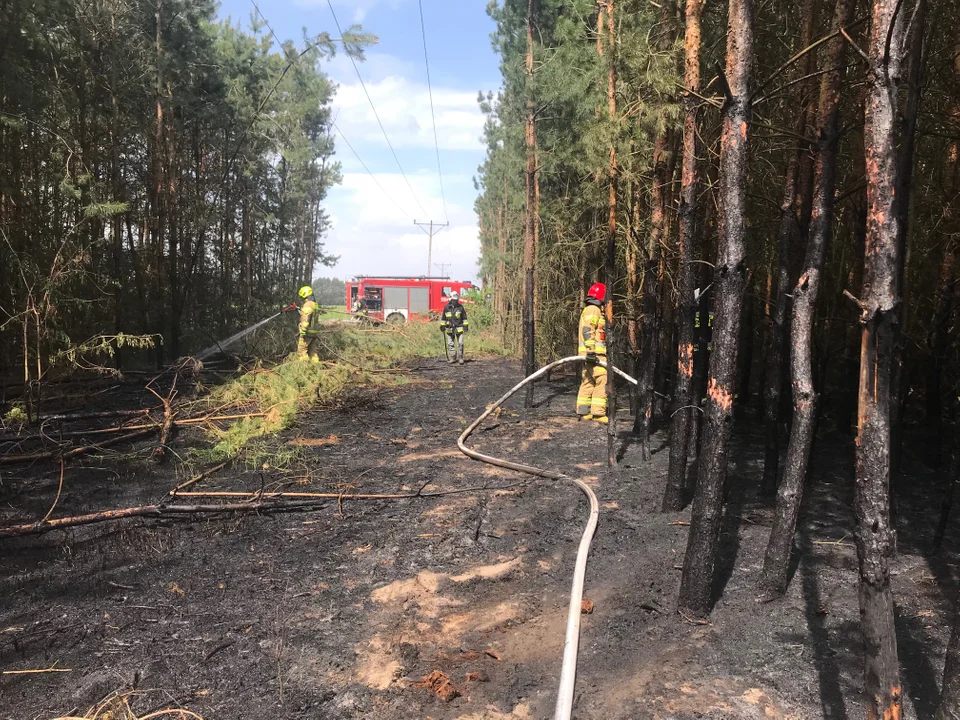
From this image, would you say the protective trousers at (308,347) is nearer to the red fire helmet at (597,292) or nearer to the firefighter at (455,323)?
the firefighter at (455,323)

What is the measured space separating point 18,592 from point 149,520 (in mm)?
1401

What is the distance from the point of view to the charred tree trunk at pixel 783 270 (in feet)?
18.3

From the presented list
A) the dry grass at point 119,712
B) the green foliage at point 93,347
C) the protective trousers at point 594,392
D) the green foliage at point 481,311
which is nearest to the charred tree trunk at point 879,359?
the dry grass at point 119,712

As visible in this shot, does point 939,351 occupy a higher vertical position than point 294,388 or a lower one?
higher

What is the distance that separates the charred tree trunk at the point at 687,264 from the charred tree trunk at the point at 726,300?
1.38 metres

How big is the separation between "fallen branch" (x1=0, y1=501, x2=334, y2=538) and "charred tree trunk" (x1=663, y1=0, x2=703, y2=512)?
12.3ft

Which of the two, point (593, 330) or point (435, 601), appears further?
point (593, 330)

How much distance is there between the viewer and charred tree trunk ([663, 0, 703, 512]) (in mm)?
5469

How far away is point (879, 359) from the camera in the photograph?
2590mm

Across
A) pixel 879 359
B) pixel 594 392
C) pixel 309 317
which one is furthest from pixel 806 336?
pixel 309 317

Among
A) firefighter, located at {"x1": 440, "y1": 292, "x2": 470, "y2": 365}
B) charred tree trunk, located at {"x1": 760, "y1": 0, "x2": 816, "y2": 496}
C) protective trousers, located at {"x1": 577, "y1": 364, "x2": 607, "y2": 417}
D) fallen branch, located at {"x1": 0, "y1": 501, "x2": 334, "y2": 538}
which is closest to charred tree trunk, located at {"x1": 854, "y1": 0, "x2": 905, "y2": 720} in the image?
charred tree trunk, located at {"x1": 760, "y1": 0, "x2": 816, "y2": 496}

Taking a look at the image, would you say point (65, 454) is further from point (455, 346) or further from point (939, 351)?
point (455, 346)

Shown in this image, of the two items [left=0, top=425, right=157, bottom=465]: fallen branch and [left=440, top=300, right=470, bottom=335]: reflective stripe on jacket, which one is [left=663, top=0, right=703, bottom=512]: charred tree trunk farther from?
[left=440, top=300, right=470, bottom=335]: reflective stripe on jacket

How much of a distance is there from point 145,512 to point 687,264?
5.66 meters
